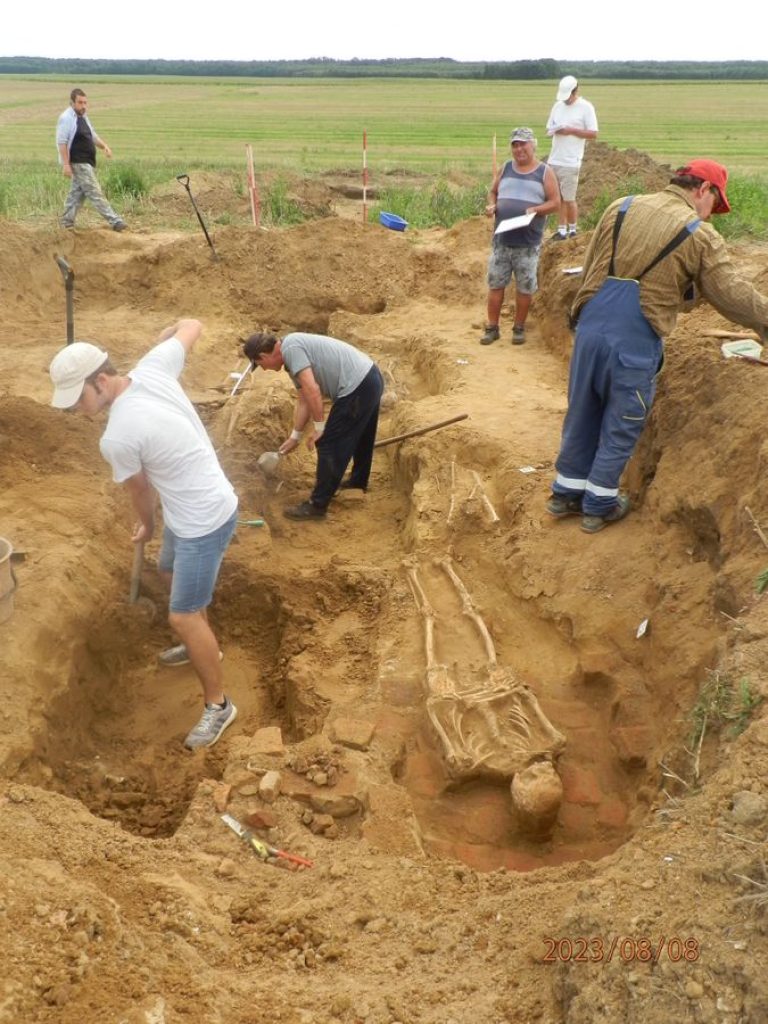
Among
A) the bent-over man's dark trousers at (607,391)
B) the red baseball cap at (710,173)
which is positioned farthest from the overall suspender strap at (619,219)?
the red baseball cap at (710,173)

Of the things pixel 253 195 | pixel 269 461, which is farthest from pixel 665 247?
pixel 253 195

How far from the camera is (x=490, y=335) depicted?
30.0 feet

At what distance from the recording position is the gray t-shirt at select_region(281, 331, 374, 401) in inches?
247

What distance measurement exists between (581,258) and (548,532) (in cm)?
502

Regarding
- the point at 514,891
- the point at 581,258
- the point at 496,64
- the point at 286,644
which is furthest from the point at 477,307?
the point at 496,64

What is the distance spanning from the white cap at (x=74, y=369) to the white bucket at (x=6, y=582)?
3.37 feet

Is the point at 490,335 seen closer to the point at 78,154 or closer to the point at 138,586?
the point at 138,586

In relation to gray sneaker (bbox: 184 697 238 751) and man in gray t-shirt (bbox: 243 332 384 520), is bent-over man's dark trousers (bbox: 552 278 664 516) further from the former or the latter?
gray sneaker (bbox: 184 697 238 751)

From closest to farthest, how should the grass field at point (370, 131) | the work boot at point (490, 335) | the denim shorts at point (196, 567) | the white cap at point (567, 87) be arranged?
the denim shorts at point (196, 567) → the work boot at point (490, 335) → the white cap at point (567, 87) → the grass field at point (370, 131)

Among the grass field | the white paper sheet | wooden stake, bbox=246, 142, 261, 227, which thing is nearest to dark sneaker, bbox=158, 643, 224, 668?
the white paper sheet

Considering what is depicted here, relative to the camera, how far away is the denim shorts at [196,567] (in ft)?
14.2

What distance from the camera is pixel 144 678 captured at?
5383mm

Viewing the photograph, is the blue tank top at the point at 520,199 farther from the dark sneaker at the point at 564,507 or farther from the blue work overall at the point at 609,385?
the dark sneaker at the point at 564,507

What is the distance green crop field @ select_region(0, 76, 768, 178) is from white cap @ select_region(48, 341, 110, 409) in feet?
61.0
